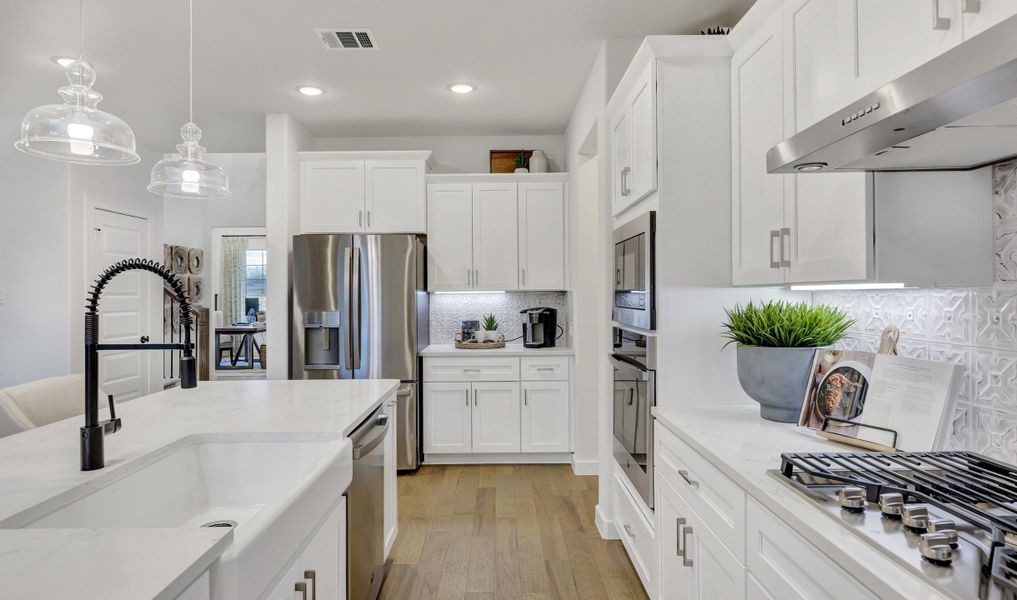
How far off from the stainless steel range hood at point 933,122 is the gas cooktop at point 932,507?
0.65m

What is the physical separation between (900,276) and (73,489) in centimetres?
193

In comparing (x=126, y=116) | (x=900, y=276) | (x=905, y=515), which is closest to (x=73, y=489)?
(x=905, y=515)

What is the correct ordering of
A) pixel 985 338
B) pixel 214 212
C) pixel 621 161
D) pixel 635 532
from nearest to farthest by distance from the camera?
1. pixel 985 338
2. pixel 635 532
3. pixel 621 161
4. pixel 214 212

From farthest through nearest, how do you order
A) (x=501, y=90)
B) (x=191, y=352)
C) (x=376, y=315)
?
(x=376, y=315) < (x=501, y=90) < (x=191, y=352)

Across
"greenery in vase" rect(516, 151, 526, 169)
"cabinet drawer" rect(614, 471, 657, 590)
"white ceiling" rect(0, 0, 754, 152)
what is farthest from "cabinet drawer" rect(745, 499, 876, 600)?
"greenery in vase" rect(516, 151, 526, 169)

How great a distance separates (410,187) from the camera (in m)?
4.38

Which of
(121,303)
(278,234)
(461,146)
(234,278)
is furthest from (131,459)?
(234,278)

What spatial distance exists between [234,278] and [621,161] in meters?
6.71

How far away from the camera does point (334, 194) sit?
4371 mm

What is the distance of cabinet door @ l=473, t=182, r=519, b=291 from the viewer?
4.45m

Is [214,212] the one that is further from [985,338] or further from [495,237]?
[985,338]

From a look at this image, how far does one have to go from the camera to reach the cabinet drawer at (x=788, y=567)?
0.95 meters

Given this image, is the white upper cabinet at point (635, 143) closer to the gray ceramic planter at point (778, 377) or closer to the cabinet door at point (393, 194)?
the gray ceramic planter at point (778, 377)

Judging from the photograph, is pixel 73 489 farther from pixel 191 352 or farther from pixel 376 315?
pixel 376 315
